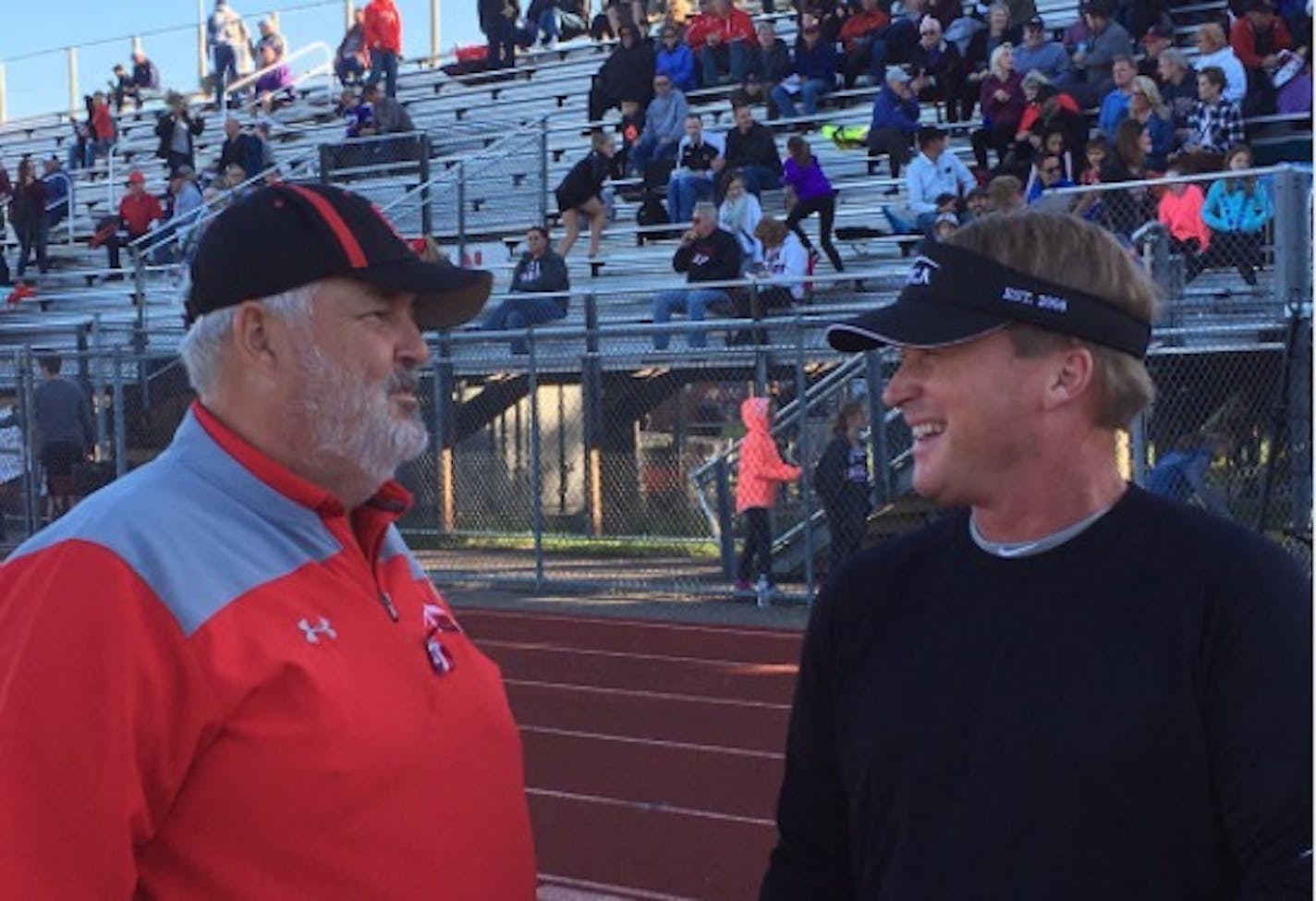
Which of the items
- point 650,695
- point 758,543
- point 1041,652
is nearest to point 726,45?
point 758,543

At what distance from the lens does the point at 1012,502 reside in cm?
246

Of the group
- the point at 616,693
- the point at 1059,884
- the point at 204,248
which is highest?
the point at 204,248

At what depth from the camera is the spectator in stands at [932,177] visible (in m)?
16.8

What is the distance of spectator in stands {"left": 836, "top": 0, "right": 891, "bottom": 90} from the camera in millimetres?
21031

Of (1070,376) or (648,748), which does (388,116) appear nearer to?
(648,748)

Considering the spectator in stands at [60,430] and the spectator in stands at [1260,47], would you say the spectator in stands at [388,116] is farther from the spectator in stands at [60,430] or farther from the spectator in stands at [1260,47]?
the spectator in stands at [1260,47]

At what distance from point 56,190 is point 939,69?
14140 millimetres

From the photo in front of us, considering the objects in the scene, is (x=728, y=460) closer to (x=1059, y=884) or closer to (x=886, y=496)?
(x=886, y=496)

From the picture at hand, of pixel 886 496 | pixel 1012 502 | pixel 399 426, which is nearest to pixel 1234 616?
pixel 1012 502

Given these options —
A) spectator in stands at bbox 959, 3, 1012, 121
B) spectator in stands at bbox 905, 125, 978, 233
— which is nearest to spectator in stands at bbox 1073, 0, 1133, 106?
spectator in stands at bbox 959, 3, 1012, 121

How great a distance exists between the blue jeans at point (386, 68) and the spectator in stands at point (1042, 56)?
35.0 feet

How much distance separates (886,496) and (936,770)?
11.7m

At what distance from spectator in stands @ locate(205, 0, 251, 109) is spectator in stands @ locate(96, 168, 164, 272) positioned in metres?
5.71

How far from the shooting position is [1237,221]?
1209 cm
